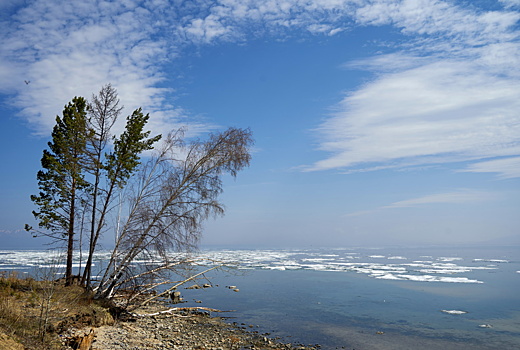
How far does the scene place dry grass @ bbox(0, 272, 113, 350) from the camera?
9359 mm

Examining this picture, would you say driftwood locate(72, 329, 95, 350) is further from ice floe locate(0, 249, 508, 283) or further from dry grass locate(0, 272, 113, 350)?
ice floe locate(0, 249, 508, 283)

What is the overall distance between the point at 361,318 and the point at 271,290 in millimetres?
11504

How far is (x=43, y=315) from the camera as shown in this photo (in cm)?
1197

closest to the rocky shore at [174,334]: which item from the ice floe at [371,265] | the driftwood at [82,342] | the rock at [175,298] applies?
the driftwood at [82,342]

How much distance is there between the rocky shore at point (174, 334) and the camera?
12023 millimetres

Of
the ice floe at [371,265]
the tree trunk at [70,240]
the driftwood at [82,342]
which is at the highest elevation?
the tree trunk at [70,240]

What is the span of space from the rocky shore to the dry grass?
19.2 inches

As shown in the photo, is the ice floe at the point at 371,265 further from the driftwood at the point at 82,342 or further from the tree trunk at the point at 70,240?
the driftwood at the point at 82,342

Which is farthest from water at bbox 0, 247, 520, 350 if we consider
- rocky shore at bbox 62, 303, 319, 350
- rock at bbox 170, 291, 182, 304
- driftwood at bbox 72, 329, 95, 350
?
driftwood at bbox 72, 329, 95, 350

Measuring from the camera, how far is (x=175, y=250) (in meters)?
17.8

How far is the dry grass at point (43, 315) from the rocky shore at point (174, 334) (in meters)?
0.49

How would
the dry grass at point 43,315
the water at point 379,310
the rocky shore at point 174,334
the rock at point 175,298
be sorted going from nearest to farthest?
the dry grass at point 43,315 → the rocky shore at point 174,334 → the water at point 379,310 → the rock at point 175,298

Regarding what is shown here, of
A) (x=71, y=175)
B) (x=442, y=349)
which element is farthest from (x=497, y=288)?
(x=71, y=175)

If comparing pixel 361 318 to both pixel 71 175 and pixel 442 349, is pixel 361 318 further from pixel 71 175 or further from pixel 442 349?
pixel 71 175
